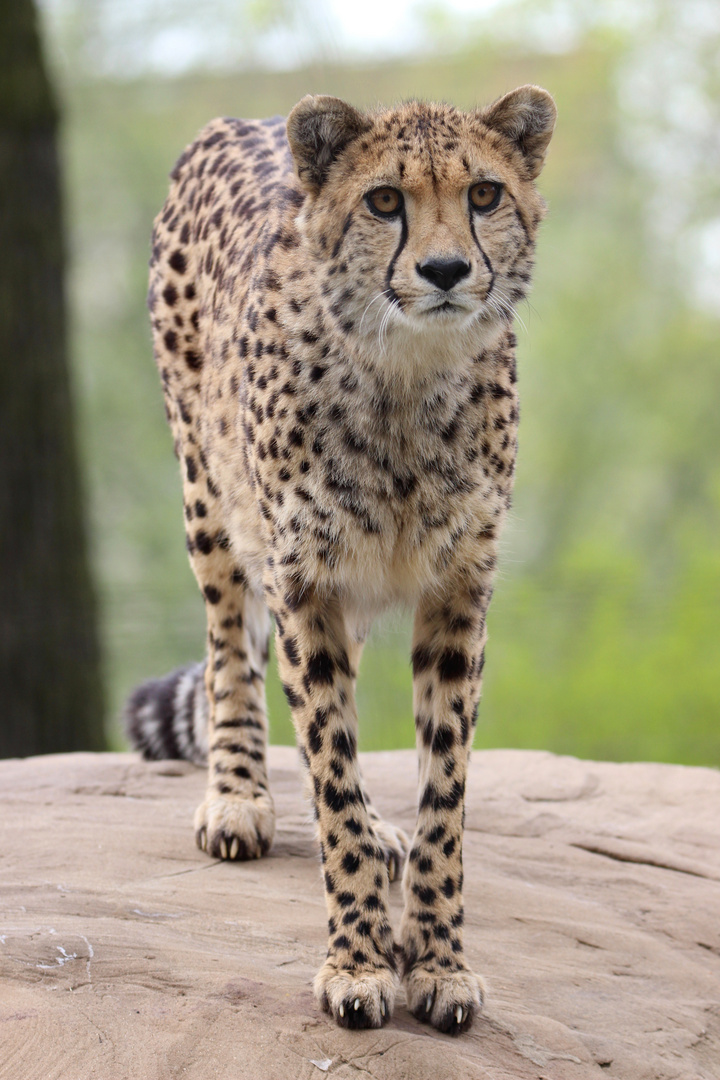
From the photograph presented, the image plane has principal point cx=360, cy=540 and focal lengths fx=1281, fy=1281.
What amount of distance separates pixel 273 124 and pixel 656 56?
1078 cm

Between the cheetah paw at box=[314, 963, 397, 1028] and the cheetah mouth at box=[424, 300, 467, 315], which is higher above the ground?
A: the cheetah mouth at box=[424, 300, 467, 315]

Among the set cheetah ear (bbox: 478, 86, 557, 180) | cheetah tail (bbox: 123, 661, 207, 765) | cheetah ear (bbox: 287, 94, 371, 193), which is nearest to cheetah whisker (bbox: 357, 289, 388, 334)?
cheetah ear (bbox: 287, 94, 371, 193)

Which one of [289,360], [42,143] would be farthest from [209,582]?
[42,143]

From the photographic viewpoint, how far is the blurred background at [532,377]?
16.9 ft

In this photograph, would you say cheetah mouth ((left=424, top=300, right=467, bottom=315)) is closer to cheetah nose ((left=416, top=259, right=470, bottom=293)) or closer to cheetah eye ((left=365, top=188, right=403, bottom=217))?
cheetah nose ((left=416, top=259, right=470, bottom=293))

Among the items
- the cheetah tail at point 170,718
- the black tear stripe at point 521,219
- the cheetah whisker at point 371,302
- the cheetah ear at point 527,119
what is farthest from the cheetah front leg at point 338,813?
the cheetah tail at point 170,718

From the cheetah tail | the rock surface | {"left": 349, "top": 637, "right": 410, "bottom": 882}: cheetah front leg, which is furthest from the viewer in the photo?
the cheetah tail

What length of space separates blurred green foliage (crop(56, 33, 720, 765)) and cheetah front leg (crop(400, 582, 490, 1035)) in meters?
2.53

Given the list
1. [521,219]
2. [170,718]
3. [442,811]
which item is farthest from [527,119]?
[170,718]

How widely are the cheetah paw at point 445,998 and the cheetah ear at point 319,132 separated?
4.42 ft

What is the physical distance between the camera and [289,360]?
2.30 m

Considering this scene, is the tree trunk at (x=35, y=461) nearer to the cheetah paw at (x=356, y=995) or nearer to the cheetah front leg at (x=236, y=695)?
the cheetah front leg at (x=236, y=695)

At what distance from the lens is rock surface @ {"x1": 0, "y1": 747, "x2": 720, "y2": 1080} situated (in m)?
1.82

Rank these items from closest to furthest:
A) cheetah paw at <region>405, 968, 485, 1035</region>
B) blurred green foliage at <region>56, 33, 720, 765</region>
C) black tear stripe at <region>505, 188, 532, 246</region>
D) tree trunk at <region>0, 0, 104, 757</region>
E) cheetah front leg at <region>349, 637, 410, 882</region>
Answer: cheetah paw at <region>405, 968, 485, 1035</region>
black tear stripe at <region>505, 188, 532, 246</region>
cheetah front leg at <region>349, 637, 410, 882</region>
tree trunk at <region>0, 0, 104, 757</region>
blurred green foliage at <region>56, 33, 720, 765</region>
